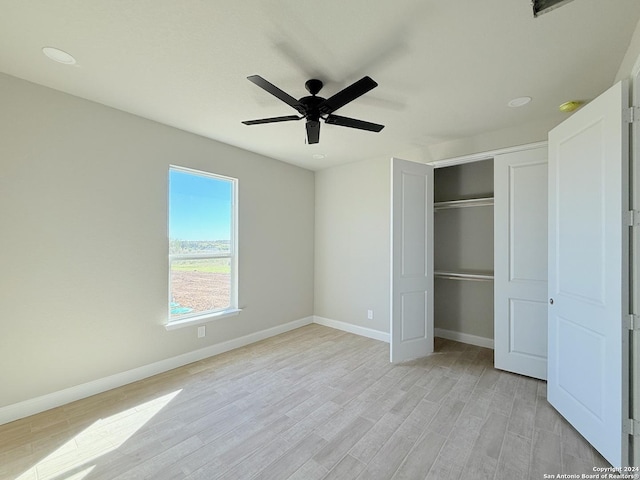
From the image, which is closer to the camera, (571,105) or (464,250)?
(571,105)

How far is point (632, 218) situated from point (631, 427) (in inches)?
50.4

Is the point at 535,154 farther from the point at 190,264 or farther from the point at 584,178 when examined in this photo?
the point at 190,264

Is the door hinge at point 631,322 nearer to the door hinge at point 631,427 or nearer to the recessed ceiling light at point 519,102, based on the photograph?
the door hinge at point 631,427

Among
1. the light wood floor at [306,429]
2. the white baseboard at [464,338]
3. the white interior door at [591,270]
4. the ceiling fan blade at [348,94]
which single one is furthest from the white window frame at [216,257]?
the white interior door at [591,270]

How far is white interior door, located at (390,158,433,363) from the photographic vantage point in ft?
10.9

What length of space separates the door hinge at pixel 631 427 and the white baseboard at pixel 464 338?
2.18 meters

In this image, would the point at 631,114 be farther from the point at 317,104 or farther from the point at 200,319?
the point at 200,319

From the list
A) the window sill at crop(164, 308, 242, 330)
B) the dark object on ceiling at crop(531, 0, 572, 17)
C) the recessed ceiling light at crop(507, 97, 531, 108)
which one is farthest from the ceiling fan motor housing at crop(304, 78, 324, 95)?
the window sill at crop(164, 308, 242, 330)

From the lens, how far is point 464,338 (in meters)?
4.07

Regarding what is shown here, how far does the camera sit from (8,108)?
2223mm

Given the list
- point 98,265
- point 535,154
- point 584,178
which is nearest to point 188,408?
point 98,265

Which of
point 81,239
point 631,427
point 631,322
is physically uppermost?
point 81,239

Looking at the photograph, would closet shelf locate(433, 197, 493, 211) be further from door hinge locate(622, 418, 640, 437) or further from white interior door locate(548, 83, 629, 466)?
door hinge locate(622, 418, 640, 437)

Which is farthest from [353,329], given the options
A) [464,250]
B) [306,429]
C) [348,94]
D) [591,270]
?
[348,94]
